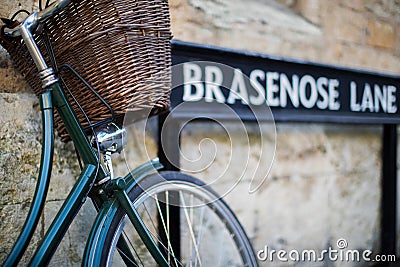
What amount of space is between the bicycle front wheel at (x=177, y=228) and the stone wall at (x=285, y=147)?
186mm

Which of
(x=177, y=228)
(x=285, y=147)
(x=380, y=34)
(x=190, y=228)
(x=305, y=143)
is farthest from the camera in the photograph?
(x=380, y=34)

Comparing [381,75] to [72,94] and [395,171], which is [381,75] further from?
[72,94]

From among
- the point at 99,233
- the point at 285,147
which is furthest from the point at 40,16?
the point at 285,147

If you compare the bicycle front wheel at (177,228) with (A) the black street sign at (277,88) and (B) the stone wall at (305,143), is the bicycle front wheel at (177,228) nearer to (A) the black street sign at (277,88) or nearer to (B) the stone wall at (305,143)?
(B) the stone wall at (305,143)

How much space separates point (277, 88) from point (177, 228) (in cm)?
78

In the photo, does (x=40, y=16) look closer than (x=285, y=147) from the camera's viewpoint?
Yes

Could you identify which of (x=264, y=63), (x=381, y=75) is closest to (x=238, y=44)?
(x=264, y=63)

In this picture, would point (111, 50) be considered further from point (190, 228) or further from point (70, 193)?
point (190, 228)

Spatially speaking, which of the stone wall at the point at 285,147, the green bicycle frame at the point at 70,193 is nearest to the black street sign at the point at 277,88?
the stone wall at the point at 285,147

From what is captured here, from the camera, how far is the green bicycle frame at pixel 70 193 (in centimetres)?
123

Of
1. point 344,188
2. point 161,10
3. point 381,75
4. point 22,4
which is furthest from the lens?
point 344,188

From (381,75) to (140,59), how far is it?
1.77 m

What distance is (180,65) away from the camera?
1.91 metres

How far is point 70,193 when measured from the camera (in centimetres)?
131
